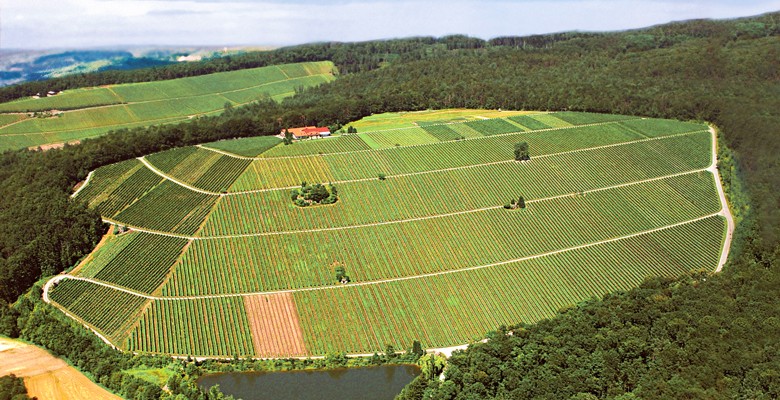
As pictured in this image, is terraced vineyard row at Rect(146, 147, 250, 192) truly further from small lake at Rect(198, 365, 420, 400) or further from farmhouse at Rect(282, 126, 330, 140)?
small lake at Rect(198, 365, 420, 400)

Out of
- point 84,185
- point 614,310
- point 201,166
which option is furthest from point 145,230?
point 614,310

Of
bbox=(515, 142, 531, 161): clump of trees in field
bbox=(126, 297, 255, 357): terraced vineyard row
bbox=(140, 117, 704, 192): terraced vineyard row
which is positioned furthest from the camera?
bbox=(515, 142, 531, 161): clump of trees in field

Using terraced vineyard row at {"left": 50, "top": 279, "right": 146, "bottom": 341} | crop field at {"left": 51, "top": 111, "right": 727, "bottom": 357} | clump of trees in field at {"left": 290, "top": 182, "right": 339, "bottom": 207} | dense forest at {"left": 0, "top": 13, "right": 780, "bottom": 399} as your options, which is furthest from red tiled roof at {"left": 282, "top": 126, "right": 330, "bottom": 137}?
terraced vineyard row at {"left": 50, "top": 279, "right": 146, "bottom": 341}

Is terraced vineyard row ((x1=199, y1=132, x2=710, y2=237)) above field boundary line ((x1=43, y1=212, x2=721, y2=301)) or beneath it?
above

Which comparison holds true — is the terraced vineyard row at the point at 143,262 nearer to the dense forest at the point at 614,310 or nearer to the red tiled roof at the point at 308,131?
the dense forest at the point at 614,310

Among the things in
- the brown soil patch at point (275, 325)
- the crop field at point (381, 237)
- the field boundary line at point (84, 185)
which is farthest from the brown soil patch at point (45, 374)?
the field boundary line at point (84, 185)

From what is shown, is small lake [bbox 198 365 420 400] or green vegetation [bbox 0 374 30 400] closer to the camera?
green vegetation [bbox 0 374 30 400]
